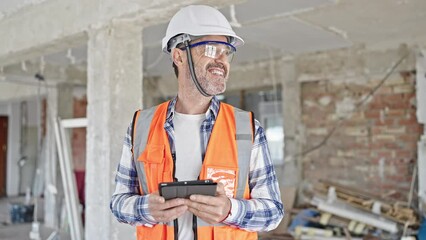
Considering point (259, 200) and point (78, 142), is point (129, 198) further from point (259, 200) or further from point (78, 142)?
point (78, 142)

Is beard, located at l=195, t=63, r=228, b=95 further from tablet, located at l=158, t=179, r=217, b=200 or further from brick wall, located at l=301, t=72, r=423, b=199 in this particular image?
brick wall, located at l=301, t=72, r=423, b=199

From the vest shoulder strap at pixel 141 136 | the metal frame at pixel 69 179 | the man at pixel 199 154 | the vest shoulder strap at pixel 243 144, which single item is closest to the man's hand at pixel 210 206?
the man at pixel 199 154

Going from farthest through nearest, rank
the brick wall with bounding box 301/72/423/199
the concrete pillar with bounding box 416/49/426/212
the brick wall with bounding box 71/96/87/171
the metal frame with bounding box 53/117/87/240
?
the brick wall with bounding box 71/96/87/171
the brick wall with bounding box 301/72/423/199
the concrete pillar with bounding box 416/49/426/212
the metal frame with bounding box 53/117/87/240

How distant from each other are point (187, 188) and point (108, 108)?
5.13ft

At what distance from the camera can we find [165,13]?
2439mm

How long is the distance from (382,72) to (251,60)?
1.64 metres

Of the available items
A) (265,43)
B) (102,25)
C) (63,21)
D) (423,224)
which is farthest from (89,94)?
(423,224)

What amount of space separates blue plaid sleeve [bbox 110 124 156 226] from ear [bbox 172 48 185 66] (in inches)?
11.2

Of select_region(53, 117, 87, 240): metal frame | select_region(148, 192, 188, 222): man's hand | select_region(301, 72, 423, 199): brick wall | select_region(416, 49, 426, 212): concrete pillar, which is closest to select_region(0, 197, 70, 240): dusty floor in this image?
select_region(53, 117, 87, 240): metal frame

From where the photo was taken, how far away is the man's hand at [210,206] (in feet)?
3.80

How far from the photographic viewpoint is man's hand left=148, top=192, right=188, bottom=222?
1.17 meters

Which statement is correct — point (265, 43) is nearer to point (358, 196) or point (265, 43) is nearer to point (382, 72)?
point (382, 72)

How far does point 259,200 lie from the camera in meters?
1.31

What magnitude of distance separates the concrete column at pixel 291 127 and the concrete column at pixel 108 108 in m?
2.78
